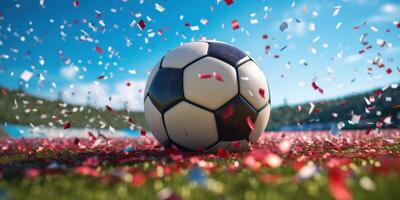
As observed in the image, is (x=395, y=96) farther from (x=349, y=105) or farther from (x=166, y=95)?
(x=166, y=95)

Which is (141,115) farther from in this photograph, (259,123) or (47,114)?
(259,123)

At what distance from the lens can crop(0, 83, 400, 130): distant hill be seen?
3102 centimetres

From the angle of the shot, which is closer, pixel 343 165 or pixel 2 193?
pixel 2 193

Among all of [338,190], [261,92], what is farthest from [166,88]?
[338,190]

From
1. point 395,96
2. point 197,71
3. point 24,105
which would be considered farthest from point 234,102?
point 395,96

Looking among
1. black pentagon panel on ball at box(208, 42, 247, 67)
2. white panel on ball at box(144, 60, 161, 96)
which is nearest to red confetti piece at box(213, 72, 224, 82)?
black pentagon panel on ball at box(208, 42, 247, 67)

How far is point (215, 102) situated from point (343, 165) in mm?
2131

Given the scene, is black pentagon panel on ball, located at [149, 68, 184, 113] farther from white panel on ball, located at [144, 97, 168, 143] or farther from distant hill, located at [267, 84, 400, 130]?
distant hill, located at [267, 84, 400, 130]

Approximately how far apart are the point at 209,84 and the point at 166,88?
748mm

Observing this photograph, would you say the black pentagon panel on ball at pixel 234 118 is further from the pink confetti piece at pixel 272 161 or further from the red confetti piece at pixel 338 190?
the red confetti piece at pixel 338 190

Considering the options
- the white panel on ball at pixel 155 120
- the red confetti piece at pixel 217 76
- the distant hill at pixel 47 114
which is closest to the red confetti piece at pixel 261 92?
the red confetti piece at pixel 217 76

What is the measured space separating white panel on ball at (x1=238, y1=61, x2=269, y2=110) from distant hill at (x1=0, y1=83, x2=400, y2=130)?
2401cm

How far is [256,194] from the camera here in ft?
8.06

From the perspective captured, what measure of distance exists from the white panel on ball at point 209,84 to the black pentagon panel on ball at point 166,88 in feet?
0.36
